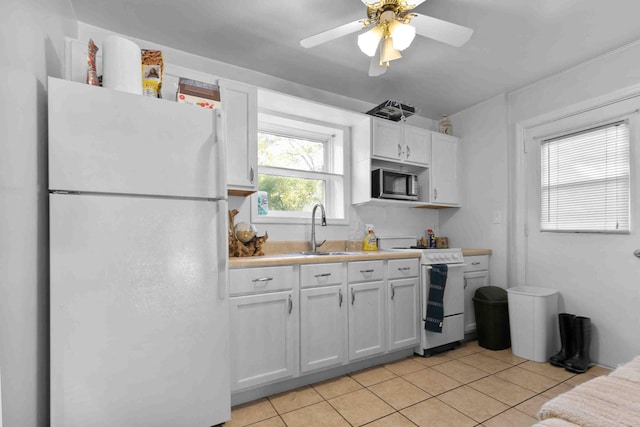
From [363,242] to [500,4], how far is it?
2152 mm

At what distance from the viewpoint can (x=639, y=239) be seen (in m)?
2.36

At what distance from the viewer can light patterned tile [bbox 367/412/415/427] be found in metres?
1.77

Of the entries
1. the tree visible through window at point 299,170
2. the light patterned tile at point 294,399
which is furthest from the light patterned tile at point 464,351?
the tree visible through window at point 299,170

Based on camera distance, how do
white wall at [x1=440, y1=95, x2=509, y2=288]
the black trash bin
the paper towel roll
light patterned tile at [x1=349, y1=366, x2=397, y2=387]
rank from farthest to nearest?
white wall at [x1=440, y1=95, x2=509, y2=288], the black trash bin, light patterned tile at [x1=349, y1=366, x2=397, y2=387], the paper towel roll

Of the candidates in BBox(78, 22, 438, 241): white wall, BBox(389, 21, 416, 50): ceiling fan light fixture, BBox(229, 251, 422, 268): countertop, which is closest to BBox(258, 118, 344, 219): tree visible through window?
BBox(78, 22, 438, 241): white wall

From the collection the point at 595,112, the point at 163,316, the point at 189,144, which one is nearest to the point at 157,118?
the point at 189,144

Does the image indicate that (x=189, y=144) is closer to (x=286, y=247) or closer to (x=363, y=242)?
(x=286, y=247)

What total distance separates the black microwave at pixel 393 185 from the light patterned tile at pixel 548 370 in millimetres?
1704

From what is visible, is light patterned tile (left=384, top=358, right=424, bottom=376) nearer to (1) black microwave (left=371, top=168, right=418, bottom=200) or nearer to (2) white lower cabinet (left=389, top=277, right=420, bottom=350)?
(2) white lower cabinet (left=389, top=277, right=420, bottom=350)

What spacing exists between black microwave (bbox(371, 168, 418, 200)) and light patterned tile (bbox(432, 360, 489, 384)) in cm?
152

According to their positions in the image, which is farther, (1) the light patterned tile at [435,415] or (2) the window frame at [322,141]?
(2) the window frame at [322,141]

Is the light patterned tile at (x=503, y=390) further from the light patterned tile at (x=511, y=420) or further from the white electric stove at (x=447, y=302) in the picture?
the white electric stove at (x=447, y=302)

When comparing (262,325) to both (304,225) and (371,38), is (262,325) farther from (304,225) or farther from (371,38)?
(371,38)

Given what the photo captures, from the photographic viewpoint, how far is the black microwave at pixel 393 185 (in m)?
3.03
